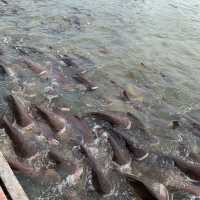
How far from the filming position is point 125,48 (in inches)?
623

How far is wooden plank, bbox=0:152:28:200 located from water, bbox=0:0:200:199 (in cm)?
351

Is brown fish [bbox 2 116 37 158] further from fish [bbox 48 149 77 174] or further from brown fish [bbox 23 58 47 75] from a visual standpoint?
brown fish [bbox 23 58 47 75]

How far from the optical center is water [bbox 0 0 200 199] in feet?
36.3

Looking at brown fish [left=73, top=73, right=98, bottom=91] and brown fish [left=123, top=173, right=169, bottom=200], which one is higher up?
brown fish [left=123, top=173, right=169, bottom=200]

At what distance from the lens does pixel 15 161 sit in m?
7.68

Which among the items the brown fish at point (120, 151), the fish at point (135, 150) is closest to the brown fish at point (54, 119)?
the brown fish at point (120, 151)

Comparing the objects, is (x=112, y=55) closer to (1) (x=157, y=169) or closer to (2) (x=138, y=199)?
(1) (x=157, y=169)

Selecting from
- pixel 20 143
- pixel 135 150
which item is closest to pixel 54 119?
pixel 20 143

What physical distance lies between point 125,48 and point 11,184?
10.7 metres

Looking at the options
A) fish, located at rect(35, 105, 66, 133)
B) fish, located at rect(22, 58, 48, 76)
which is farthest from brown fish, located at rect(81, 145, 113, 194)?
fish, located at rect(22, 58, 48, 76)

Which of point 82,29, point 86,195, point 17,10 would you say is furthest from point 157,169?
point 17,10

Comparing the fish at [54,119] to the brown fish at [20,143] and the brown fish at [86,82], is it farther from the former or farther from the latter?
the brown fish at [86,82]

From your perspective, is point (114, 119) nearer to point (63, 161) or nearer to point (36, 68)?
point (63, 161)

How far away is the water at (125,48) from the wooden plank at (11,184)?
3.51m
